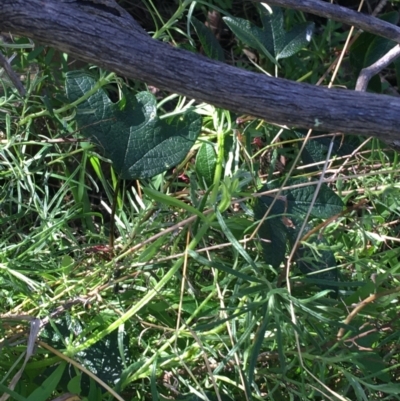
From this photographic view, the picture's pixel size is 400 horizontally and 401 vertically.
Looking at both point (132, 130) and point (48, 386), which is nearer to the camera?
point (48, 386)

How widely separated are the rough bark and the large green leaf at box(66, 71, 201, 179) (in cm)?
28

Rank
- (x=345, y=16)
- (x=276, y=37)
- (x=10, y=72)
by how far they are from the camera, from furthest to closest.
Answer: (x=276, y=37) → (x=10, y=72) → (x=345, y=16)

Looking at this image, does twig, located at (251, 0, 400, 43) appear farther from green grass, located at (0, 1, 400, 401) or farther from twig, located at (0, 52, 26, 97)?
twig, located at (0, 52, 26, 97)

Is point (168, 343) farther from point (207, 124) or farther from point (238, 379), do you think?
point (207, 124)

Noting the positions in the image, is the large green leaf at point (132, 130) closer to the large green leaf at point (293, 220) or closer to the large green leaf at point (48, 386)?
the large green leaf at point (293, 220)

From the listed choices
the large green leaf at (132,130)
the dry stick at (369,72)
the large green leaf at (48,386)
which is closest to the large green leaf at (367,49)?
Answer: the dry stick at (369,72)

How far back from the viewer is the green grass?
76cm

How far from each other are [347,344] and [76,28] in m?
0.57

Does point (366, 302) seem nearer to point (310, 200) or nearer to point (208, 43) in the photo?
point (310, 200)

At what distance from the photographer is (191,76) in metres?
0.59

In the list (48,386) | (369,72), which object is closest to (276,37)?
(369,72)

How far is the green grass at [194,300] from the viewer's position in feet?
2.51

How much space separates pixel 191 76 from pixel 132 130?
0.32 m

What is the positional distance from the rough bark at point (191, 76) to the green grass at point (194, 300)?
17 cm
